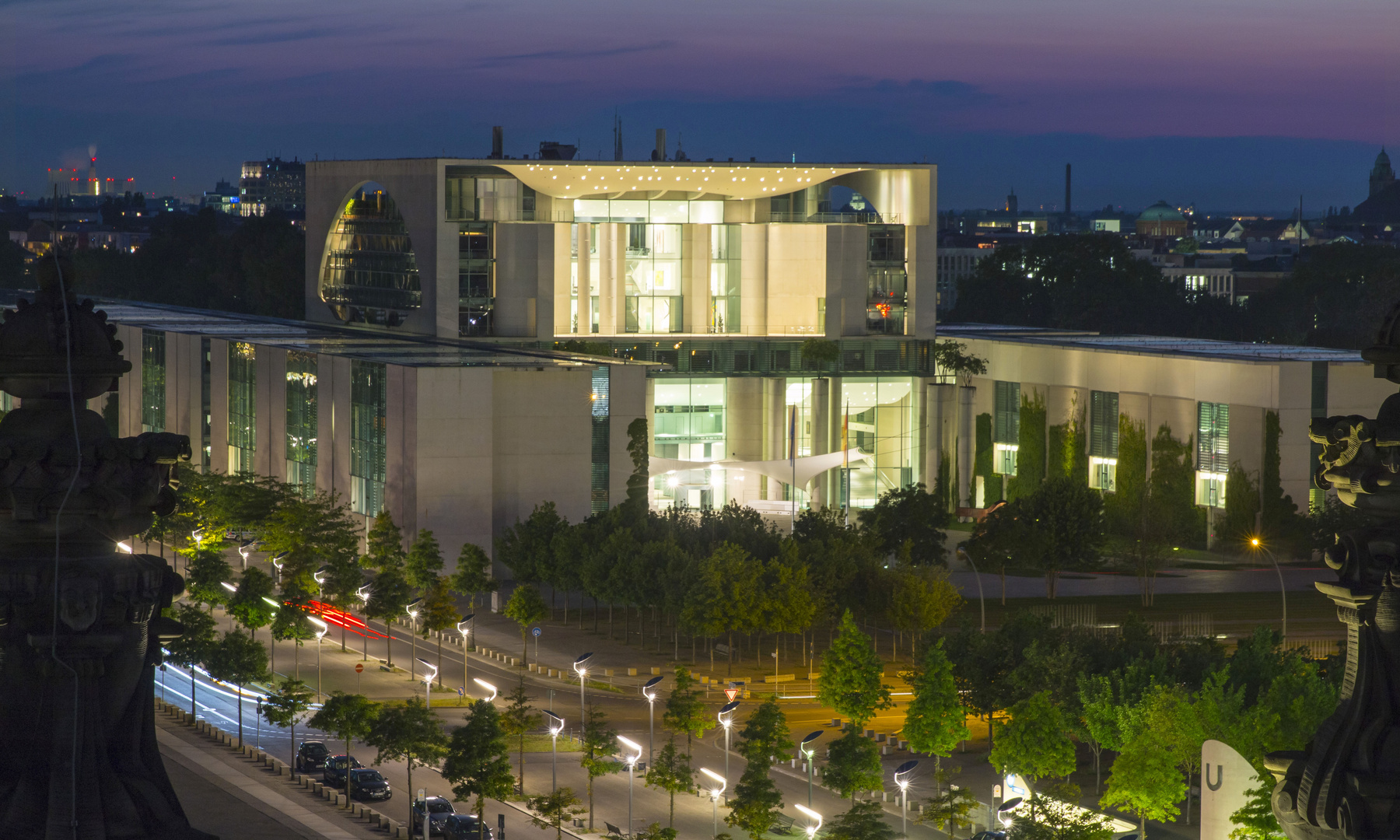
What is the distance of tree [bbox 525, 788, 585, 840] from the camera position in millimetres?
33406

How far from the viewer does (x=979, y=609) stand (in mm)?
59938

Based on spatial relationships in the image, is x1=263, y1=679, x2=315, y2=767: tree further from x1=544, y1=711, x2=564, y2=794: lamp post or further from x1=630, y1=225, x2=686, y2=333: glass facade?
x1=630, y1=225, x2=686, y2=333: glass facade

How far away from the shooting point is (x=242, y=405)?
77250mm

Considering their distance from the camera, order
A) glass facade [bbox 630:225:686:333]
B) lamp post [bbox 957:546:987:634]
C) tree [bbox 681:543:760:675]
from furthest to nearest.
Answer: glass facade [bbox 630:225:686:333]
lamp post [bbox 957:546:987:634]
tree [bbox 681:543:760:675]

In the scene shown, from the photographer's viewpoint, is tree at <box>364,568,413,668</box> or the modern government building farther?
the modern government building

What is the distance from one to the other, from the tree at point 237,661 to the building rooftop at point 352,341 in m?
15.4

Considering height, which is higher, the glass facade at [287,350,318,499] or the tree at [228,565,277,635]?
the glass facade at [287,350,318,499]

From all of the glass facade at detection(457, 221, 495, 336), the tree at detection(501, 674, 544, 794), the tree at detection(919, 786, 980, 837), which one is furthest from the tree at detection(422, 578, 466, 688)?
the glass facade at detection(457, 221, 495, 336)

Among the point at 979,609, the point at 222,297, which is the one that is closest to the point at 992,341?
the point at 979,609

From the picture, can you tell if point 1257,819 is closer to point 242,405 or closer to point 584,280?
point 242,405

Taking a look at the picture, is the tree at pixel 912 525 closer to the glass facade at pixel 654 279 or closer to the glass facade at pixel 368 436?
the glass facade at pixel 368 436

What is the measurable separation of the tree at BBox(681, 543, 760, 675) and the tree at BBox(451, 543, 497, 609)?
991 centimetres

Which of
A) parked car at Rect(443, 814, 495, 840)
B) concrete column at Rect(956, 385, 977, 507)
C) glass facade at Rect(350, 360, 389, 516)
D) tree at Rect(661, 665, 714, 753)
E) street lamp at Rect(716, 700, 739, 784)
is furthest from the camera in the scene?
concrete column at Rect(956, 385, 977, 507)

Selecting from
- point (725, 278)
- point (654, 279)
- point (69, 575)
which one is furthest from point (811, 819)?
point (725, 278)
